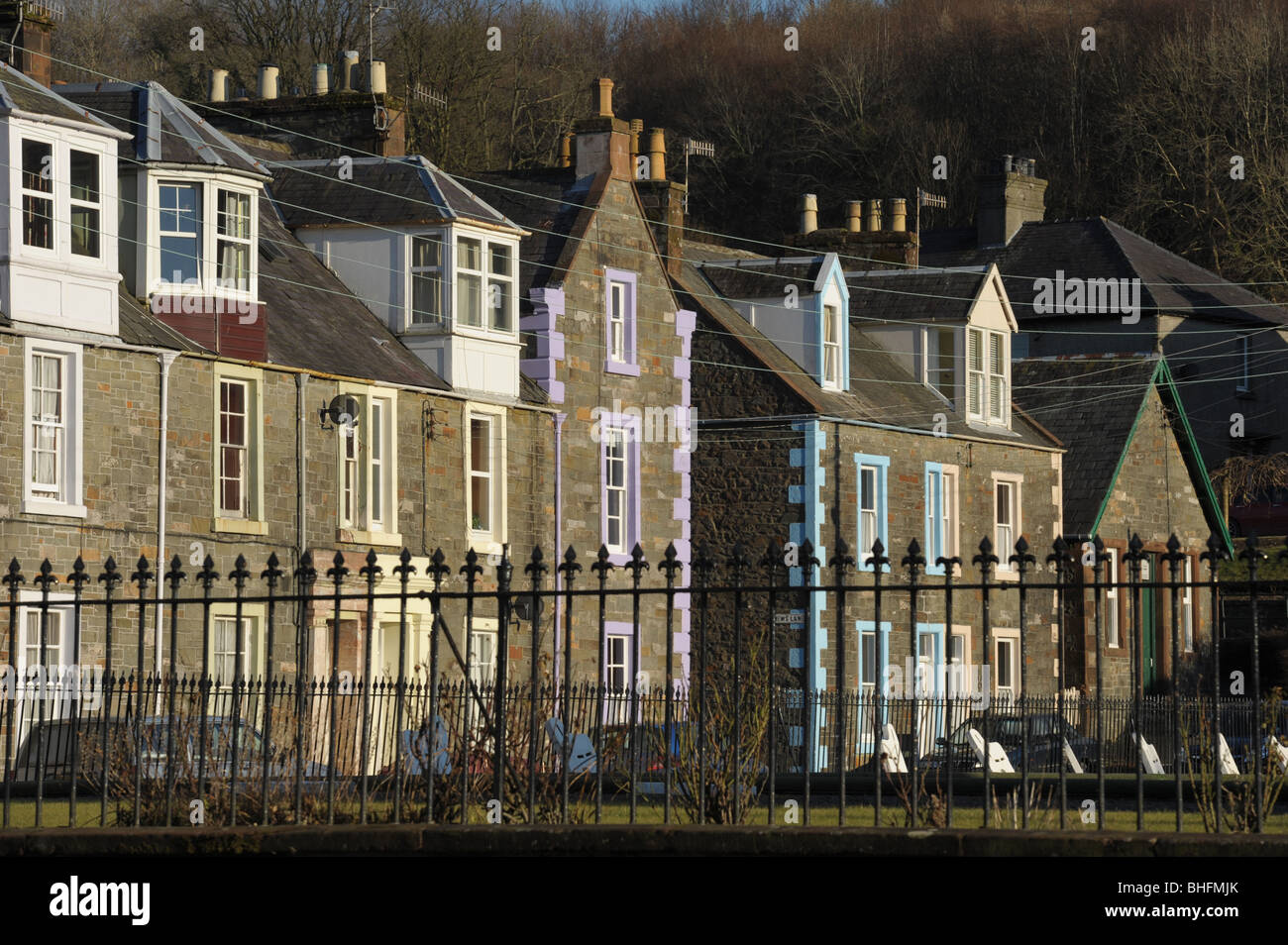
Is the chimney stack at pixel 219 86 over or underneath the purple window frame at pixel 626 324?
over

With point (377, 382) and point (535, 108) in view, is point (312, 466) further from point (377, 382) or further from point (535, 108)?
point (535, 108)

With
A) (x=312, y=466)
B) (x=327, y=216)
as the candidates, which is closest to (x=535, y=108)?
(x=327, y=216)

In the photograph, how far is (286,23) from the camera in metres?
61.8

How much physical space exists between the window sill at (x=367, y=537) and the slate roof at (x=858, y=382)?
31.2ft

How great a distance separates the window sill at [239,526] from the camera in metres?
26.9

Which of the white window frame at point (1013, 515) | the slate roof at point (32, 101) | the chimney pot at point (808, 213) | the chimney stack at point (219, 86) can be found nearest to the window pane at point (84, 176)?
the slate roof at point (32, 101)

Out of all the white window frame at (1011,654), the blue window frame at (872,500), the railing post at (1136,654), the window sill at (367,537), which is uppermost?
the blue window frame at (872,500)

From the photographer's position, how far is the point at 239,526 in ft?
89.0

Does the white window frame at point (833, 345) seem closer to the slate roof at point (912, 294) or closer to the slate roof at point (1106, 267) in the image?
the slate roof at point (912, 294)

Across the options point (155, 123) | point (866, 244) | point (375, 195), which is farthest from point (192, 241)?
point (866, 244)

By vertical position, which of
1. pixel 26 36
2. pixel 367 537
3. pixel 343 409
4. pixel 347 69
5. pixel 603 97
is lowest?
pixel 367 537

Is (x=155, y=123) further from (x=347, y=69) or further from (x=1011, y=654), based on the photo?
(x=1011, y=654)

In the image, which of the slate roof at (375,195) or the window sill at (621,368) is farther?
the window sill at (621,368)

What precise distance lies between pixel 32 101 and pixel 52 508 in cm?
462
